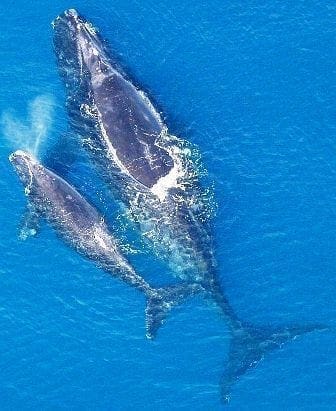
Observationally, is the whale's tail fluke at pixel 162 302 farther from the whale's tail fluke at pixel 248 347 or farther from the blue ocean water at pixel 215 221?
the whale's tail fluke at pixel 248 347

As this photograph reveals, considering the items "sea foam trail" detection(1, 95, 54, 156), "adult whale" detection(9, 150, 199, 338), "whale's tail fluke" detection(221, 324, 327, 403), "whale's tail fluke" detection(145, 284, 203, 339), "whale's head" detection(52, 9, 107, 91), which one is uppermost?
"whale's head" detection(52, 9, 107, 91)

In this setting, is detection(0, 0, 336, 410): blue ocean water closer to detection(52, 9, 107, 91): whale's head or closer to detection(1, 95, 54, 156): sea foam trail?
detection(1, 95, 54, 156): sea foam trail

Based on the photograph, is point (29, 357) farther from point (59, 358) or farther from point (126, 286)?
point (126, 286)

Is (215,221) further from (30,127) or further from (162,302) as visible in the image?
(30,127)

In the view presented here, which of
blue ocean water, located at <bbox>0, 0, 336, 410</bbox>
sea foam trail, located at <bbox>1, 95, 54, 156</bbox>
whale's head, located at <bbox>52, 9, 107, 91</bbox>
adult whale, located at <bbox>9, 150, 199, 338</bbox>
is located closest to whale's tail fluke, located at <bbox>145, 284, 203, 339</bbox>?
adult whale, located at <bbox>9, 150, 199, 338</bbox>

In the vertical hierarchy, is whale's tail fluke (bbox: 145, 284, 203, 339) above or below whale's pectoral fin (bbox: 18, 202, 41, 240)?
below

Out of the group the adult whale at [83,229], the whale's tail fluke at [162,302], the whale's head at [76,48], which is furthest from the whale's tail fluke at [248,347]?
the whale's head at [76,48]

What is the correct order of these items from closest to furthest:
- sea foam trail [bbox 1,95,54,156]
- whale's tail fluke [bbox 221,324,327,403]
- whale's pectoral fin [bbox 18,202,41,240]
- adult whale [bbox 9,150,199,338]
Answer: whale's tail fluke [bbox 221,324,327,403], adult whale [bbox 9,150,199,338], whale's pectoral fin [bbox 18,202,41,240], sea foam trail [bbox 1,95,54,156]
